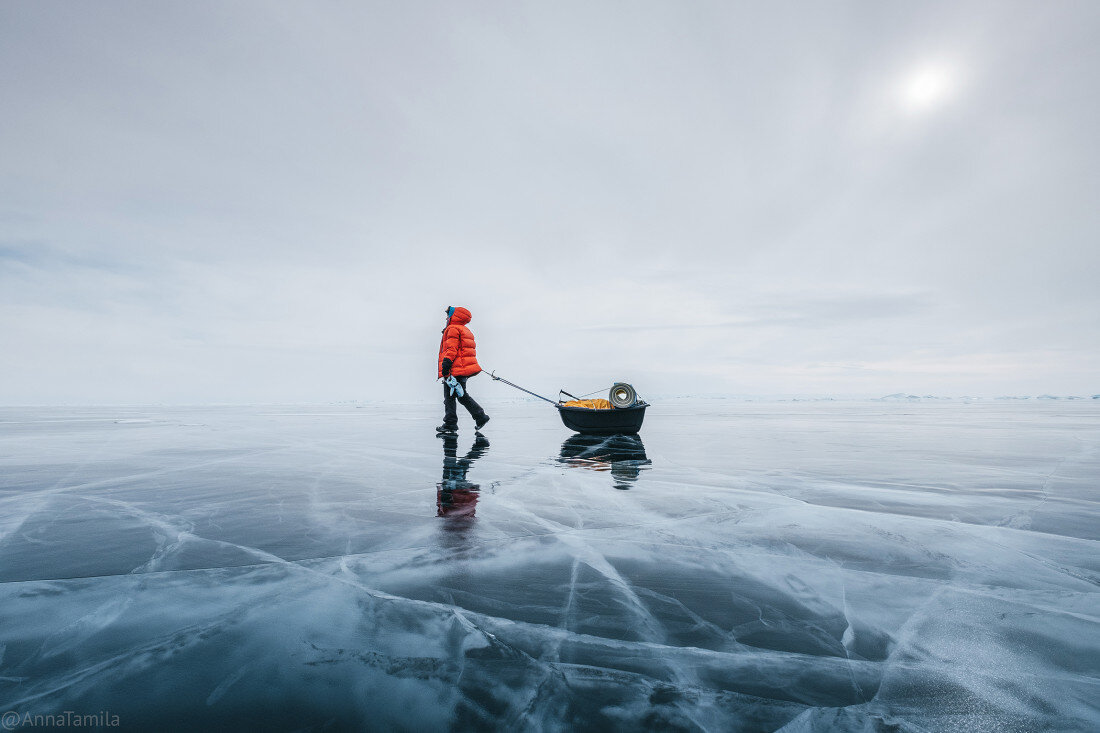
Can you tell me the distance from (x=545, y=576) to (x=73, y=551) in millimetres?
3164

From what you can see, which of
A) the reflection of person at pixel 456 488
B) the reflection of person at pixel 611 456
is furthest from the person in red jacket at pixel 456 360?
the reflection of person at pixel 611 456

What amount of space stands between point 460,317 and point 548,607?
8.80m

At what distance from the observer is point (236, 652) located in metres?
1.77

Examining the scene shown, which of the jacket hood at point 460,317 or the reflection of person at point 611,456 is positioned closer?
the reflection of person at point 611,456

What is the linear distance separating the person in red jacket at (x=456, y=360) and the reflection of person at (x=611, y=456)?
277 cm

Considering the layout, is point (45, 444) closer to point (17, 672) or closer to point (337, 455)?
point (337, 455)

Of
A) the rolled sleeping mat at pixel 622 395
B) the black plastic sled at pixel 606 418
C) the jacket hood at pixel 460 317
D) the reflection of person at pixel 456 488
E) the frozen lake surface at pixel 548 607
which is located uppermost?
the jacket hood at pixel 460 317

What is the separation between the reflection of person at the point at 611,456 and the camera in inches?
234

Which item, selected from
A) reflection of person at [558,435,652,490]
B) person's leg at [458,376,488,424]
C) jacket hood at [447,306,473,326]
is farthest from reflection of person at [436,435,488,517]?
jacket hood at [447,306,473,326]

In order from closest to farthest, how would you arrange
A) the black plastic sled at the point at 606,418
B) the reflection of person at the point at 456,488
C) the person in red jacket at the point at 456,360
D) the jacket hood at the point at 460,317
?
1. the reflection of person at the point at 456,488
2. the black plastic sled at the point at 606,418
3. the person in red jacket at the point at 456,360
4. the jacket hood at the point at 460,317

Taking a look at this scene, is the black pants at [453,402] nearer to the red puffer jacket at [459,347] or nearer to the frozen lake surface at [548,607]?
the red puffer jacket at [459,347]

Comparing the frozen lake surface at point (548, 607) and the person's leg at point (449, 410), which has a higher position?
the person's leg at point (449, 410)

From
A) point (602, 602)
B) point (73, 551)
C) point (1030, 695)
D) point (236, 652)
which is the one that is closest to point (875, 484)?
point (1030, 695)

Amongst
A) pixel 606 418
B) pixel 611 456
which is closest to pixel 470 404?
pixel 606 418
